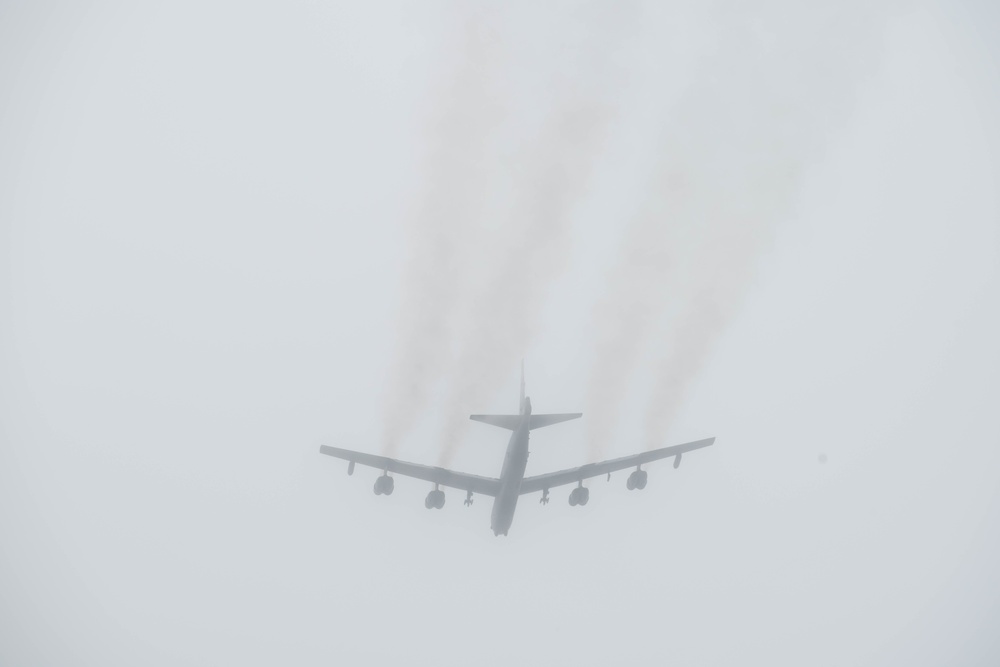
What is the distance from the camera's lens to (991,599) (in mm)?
172000

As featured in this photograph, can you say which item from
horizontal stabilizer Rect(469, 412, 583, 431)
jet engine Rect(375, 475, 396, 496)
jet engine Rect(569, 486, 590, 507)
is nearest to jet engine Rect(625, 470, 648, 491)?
jet engine Rect(569, 486, 590, 507)

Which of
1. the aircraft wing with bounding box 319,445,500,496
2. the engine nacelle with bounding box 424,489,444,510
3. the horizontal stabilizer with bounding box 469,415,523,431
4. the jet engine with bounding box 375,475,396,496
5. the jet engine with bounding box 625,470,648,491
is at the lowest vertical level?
the jet engine with bounding box 375,475,396,496

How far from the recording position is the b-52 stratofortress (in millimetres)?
32500

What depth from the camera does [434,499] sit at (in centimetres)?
3650

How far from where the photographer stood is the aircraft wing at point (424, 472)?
1351 inches

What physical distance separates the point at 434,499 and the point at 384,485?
3320 mm

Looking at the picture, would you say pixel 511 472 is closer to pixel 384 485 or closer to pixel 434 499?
pixel 434 499

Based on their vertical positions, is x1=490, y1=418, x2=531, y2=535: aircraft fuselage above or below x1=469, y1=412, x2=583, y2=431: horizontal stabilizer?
below

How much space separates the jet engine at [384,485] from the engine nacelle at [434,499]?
2.49 m

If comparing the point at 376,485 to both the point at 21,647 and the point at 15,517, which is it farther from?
the point at 15,517

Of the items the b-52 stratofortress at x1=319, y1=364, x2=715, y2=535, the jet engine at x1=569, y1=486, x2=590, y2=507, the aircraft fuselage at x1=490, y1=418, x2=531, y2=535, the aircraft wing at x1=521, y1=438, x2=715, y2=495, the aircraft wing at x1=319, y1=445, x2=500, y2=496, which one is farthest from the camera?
the jet engine at x1=569, y1=486, x2=590, y2=507

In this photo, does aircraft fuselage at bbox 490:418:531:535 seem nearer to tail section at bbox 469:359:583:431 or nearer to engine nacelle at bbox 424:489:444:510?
tail section at bbox 469:359:583:431

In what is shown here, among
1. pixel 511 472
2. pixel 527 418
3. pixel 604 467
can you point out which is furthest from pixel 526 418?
pixel 604 467

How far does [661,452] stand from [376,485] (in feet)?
50.8
